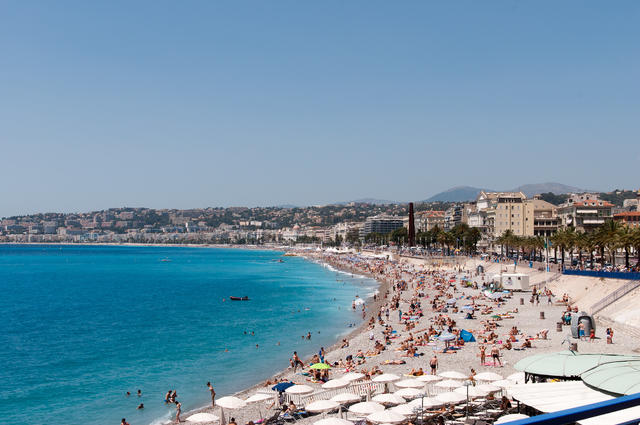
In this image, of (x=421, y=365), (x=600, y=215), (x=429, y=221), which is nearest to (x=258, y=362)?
(x=421, y=365)

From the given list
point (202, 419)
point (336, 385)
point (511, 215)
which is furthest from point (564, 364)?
point (511, 215)

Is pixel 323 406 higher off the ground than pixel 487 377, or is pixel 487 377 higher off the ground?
pixel 487 377

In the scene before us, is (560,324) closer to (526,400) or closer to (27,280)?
(526,400)

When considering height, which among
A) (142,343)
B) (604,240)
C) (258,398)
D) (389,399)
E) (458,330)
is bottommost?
(142,343)

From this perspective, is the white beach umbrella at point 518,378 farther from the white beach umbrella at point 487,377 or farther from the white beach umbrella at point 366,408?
the white beach umbrella at point 366,408

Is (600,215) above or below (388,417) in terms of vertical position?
above

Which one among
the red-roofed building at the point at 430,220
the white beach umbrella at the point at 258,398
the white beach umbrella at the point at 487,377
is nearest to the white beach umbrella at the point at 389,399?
the white beach umbrella at the point at 487,377

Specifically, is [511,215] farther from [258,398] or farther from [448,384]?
[258,398]
